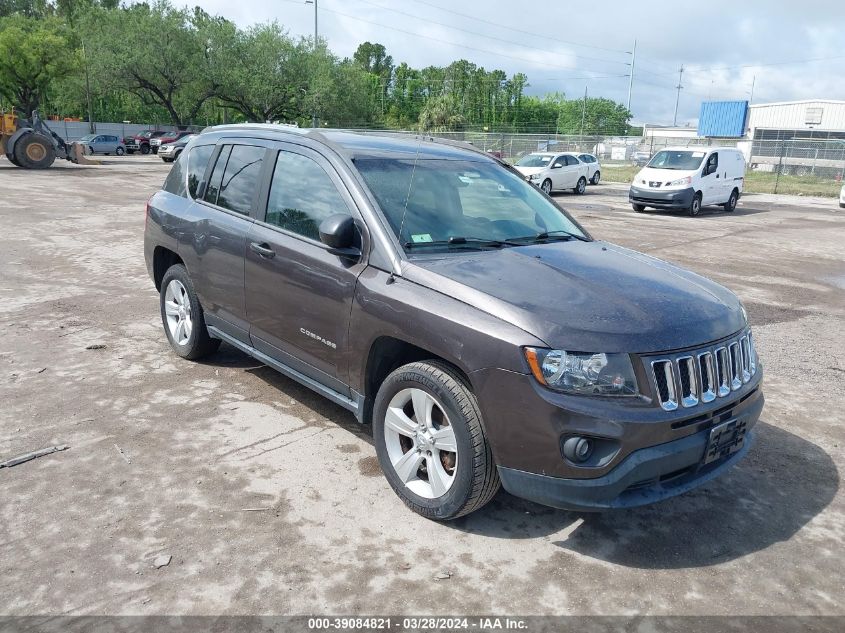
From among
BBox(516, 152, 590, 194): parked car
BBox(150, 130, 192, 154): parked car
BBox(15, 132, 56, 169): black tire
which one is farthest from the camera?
BBox(150, 130, 192, 154): parked car

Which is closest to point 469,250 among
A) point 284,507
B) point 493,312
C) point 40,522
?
point 493,312

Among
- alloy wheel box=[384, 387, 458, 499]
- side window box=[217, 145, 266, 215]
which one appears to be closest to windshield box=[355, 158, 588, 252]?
alloy wheel box=[384, 387, 458, 499]

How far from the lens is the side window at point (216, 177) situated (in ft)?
16.5

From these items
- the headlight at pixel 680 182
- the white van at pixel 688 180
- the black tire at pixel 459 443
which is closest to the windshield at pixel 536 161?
the white van at pixel 688 180

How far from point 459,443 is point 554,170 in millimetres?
23063

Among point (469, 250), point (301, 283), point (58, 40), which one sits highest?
point (58, 40)

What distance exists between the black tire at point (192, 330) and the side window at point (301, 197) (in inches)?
49.1

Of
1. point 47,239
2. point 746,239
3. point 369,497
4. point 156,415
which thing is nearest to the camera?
point 369,497

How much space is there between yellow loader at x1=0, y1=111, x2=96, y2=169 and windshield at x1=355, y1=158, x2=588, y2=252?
27.4 meters

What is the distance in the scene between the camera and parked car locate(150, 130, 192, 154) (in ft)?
145

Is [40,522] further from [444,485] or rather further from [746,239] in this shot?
[746,239]

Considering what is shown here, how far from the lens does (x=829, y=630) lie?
9.02ft

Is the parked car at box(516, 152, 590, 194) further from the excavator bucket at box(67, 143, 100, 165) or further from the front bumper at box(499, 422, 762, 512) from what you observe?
the front bumper at box(499, 422, 762, 512)

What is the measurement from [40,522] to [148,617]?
100cm
